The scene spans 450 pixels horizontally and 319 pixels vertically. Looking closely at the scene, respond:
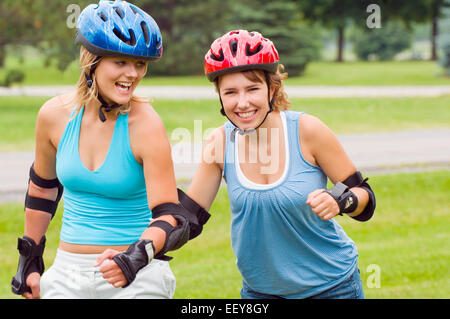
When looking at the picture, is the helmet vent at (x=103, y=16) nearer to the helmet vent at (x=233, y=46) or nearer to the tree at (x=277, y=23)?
the helmet vent at (x=233, y=46)

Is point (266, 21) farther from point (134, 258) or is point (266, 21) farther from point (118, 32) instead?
point (134, 258)

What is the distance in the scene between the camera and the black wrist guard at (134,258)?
300cm

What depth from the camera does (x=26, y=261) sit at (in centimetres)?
393

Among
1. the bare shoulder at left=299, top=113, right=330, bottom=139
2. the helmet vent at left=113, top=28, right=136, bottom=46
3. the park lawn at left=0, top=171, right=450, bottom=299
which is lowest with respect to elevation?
the park lawn at left=0, top=171, right=450, bottom=299

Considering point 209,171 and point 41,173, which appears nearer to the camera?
point 209,171

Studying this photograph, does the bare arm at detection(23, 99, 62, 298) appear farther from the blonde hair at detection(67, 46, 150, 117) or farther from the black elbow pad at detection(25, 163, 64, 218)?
the blonde hair at detection(67, 46, 150, 117)

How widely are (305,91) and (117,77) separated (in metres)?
28.2

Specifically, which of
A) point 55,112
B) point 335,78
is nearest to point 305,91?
point 335,78

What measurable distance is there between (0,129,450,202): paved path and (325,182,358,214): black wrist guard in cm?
766

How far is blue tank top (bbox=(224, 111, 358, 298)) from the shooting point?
3480 mm

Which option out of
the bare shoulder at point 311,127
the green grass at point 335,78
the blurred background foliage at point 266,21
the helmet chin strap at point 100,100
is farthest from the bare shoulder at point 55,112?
the green grass at point 335,78

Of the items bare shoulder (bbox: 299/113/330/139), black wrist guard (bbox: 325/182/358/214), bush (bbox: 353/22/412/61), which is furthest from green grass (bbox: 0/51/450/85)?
black wrist guard (bbox: 325/182/358/214)

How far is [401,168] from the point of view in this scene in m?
13.4
